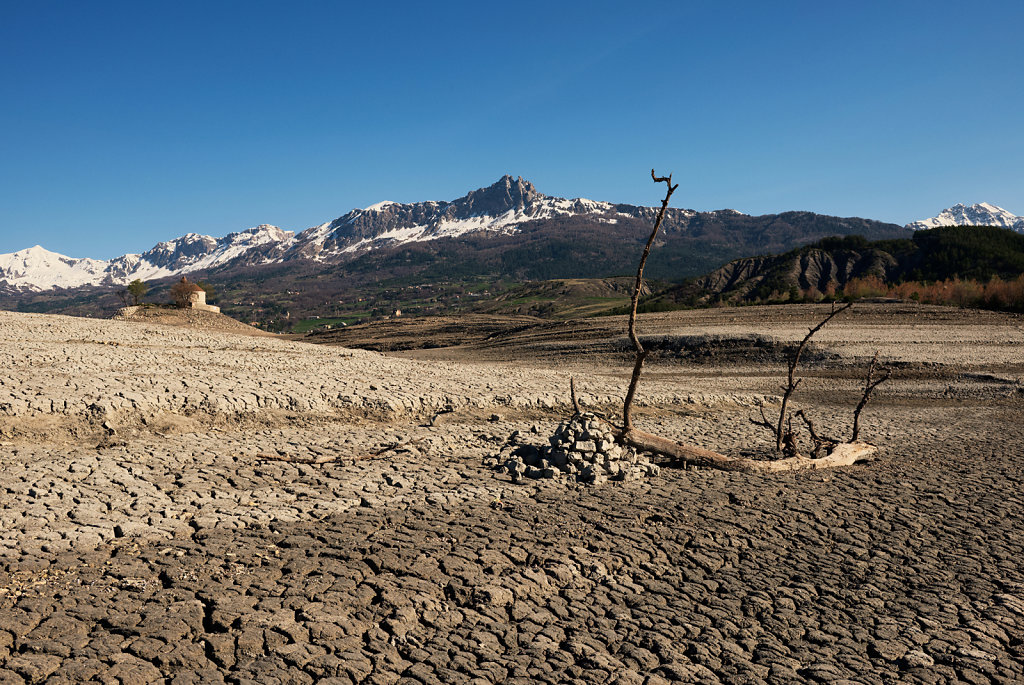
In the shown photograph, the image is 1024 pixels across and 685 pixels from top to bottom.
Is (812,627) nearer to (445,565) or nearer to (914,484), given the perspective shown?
(445,565)

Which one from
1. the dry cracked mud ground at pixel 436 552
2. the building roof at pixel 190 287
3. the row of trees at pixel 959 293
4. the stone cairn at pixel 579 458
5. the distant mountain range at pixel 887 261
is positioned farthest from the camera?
the distant mountain range at pixel 887 261

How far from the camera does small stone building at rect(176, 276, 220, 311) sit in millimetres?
52719

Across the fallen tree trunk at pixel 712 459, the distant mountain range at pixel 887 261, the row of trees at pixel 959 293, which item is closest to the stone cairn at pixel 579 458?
the fallen tree trunk at pixel 712 459

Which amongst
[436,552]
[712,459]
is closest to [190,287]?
[712,459]

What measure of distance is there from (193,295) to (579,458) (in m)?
52.0

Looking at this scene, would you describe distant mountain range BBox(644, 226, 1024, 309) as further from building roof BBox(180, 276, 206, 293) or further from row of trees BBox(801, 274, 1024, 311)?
building roof BBox(180, 276, 206, 293)

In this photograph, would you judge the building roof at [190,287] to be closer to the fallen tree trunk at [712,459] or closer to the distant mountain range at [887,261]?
the fallen tree trunk at [712,459]

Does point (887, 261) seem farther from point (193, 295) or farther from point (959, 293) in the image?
point (193, 295)

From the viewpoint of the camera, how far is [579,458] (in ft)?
36.4

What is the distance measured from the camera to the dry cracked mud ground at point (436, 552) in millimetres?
5230

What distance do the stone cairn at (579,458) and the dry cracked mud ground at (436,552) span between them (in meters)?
0.39

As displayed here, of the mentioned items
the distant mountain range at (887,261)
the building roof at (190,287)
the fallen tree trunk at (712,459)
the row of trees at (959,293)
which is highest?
the distant mountain range at (887,261)

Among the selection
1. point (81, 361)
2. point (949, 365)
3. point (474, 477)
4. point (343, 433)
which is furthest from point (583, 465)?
point (949, 365)

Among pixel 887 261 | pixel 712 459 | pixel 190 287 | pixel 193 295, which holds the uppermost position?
pixel 887 261
